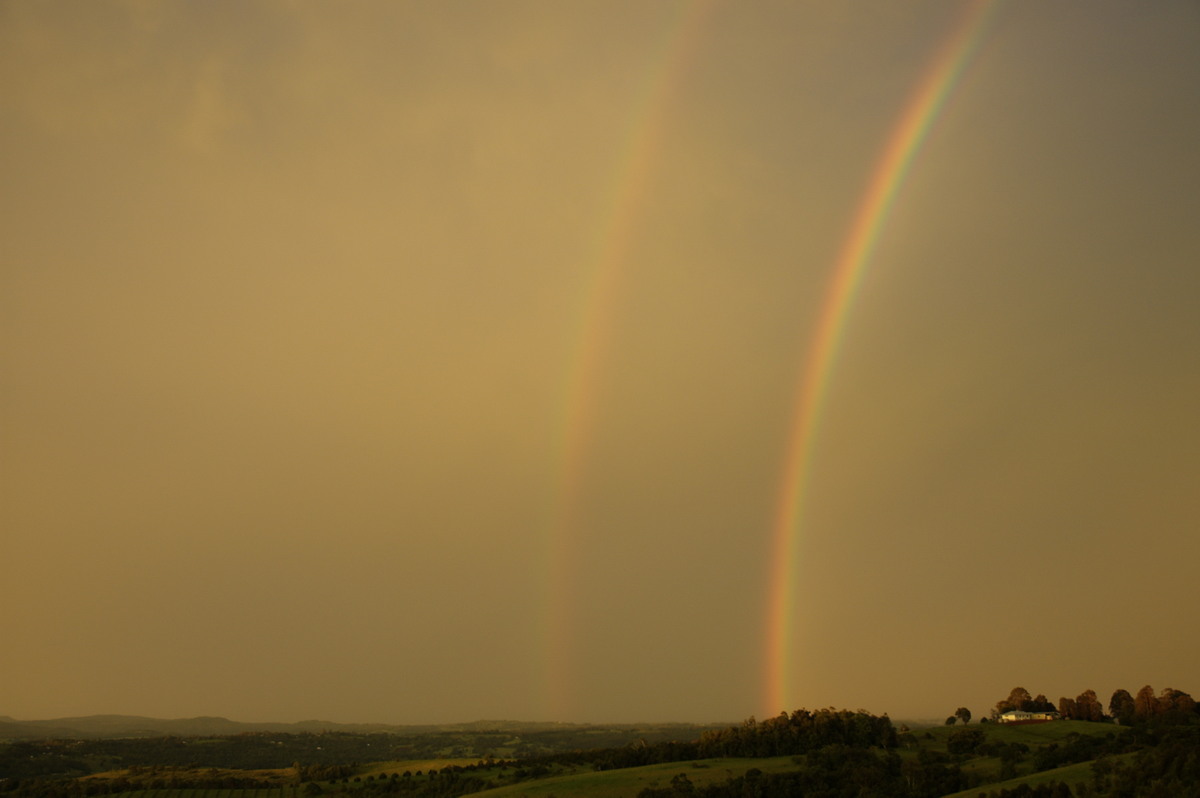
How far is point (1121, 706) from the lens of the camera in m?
130

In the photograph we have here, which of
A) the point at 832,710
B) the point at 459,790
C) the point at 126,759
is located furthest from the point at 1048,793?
the point at 126,759

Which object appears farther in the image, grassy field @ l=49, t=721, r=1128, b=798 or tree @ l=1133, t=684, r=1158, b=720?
tree @ l=1133, t=684, r=1158, b=720

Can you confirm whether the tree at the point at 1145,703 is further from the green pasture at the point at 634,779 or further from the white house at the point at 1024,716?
the green pasture at the point at 634,779

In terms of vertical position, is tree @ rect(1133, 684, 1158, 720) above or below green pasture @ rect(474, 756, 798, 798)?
above

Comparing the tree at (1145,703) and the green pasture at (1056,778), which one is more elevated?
the tree at (1145,703)

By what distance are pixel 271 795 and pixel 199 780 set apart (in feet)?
71.1

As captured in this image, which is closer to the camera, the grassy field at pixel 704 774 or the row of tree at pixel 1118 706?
the grassy field at pixel 704 774

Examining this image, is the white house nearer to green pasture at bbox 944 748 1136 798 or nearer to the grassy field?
the grassy field

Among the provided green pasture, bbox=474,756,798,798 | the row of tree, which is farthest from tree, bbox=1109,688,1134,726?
green pasture, bbox=474,756,798,798

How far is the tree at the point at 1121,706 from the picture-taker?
124 meters

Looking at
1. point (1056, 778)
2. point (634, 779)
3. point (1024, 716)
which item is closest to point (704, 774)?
point (634, 779)

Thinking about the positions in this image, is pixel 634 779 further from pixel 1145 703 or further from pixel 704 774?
pixel 1145 703

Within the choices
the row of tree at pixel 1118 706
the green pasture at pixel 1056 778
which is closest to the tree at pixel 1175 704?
the row of tree at pixel 1118 706

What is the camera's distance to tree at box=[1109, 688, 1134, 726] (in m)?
124
